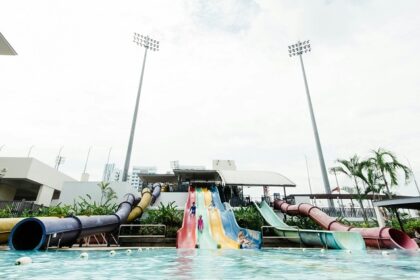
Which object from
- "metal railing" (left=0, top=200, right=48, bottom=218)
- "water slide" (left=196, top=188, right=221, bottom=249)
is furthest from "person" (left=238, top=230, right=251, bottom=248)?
"metal railing" (left=0, top=200, right=48, bottom=218)

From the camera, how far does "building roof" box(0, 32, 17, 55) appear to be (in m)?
15.7

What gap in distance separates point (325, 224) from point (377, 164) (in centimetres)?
1000

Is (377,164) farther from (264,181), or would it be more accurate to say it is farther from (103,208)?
(103,208)

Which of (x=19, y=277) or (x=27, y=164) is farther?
(x=27, y=164)

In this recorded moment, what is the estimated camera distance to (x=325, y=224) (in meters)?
15.7

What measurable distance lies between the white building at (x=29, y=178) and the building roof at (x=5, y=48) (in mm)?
11699

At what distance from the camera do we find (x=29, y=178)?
23734 millimetres

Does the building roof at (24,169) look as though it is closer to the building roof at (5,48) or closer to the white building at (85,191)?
the white building at (85,191)

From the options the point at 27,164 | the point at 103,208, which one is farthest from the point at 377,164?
the point at 27,164

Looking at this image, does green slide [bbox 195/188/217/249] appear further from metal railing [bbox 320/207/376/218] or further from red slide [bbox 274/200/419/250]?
metal railing [bbox 320/207/376/218]

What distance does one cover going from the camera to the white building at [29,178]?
23656mm

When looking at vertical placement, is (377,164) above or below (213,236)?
above

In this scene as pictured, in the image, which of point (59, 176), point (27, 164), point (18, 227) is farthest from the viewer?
point (59, 176)

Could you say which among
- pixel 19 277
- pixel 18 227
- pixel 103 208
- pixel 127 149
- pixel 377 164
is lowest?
pixel 19 277
